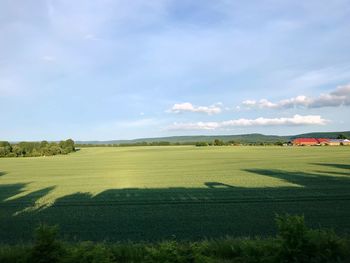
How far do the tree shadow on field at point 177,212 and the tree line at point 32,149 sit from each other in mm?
77373

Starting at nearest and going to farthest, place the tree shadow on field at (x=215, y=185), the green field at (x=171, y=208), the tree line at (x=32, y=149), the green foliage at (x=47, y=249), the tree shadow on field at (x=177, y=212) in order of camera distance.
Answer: the green foliage at (x=47, y=249) → the tree shadow on field at (x=177, y=212) → the green field at (x=171, y=208) → the tree shadow on field at (x=215, y=185) → the tree line at (x=32, y=149)

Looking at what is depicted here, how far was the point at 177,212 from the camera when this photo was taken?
1769cm

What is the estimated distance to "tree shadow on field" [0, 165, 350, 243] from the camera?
14202 mm

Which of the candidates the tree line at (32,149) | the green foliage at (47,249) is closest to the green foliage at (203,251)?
the green foliage at (47,249)

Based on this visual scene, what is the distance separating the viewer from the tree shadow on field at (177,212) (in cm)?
1420

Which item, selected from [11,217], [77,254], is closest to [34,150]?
[11,217]

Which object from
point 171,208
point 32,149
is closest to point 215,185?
point 171,208

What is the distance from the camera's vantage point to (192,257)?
877 centimetres

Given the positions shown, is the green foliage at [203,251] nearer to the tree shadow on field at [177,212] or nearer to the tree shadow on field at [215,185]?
the tree shadow on field at [177,212]

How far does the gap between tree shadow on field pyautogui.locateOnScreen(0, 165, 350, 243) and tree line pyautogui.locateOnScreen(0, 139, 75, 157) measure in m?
77.4

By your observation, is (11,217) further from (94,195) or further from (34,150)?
(34,150)

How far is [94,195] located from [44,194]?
344cm

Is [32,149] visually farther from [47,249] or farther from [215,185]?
[47,249]

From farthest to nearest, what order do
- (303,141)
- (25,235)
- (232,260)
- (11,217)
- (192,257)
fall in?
(303,141)
(11,217)
(25,235)
(232,260)
(192,257)
